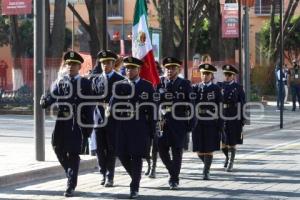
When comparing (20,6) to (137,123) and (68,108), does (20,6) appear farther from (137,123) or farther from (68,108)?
(137,123)

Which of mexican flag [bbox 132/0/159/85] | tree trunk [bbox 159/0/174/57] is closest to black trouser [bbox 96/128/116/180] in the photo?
mexican flag [bbox 132/0/159/85]

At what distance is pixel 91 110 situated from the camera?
11.7 metres

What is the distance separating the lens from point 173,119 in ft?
39.8

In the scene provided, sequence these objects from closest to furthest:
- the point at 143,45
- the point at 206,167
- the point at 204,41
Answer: the point at 206,167
the point at 143,45
the point at 204,41

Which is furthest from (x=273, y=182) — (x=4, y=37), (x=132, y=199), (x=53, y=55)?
(x=4, y=37)

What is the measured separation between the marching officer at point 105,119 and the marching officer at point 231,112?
283 centimetres

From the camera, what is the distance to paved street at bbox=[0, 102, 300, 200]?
11.5 m

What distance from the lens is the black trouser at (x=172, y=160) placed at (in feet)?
39.2

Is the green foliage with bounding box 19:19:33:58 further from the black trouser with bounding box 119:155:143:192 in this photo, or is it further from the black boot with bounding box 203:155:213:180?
the black trouser with bounding box 119:155:143:192

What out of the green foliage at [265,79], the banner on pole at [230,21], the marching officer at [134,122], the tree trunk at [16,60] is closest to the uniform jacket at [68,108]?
the marching officer at [134,122]

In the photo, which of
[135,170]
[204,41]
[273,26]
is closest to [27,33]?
[204,41]

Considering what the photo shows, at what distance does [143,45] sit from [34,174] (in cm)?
347

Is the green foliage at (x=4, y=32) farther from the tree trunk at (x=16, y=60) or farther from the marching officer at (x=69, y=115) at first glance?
the marching officer at (x=69, y=115)

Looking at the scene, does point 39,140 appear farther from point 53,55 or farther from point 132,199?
point 53,55
